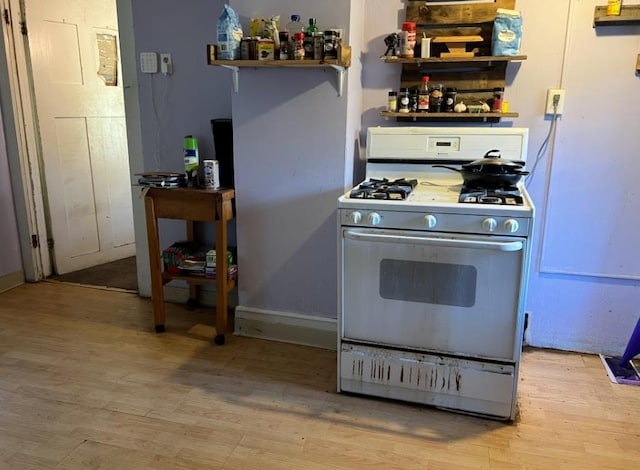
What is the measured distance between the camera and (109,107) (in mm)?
3809

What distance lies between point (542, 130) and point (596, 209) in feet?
1.47

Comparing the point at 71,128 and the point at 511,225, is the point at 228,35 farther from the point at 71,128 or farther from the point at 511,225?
the point at 71,128

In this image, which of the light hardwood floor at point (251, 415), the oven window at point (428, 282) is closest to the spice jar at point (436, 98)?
the oven window at point (428, 282)

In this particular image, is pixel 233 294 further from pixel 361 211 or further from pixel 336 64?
pixel 336 64

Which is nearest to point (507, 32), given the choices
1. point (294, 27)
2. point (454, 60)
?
point (454, 60)

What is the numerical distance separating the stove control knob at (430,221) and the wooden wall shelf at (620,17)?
1.19 metres

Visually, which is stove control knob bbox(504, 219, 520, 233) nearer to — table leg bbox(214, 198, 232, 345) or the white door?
table leg bbox(214, 198, 232, 345)

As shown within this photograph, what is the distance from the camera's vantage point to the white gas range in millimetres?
1820

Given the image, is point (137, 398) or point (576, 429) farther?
point (137, 398)

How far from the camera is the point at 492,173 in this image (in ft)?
6.80

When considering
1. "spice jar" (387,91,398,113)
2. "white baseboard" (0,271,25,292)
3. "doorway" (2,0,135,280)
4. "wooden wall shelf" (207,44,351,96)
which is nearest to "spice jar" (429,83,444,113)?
"spice jar" (387,91,398,113)

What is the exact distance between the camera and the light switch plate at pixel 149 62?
2.78 metres

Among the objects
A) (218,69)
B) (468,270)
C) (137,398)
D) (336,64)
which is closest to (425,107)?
(336,64)

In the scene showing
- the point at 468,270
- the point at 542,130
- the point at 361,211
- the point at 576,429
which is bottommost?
the point at 576,429
